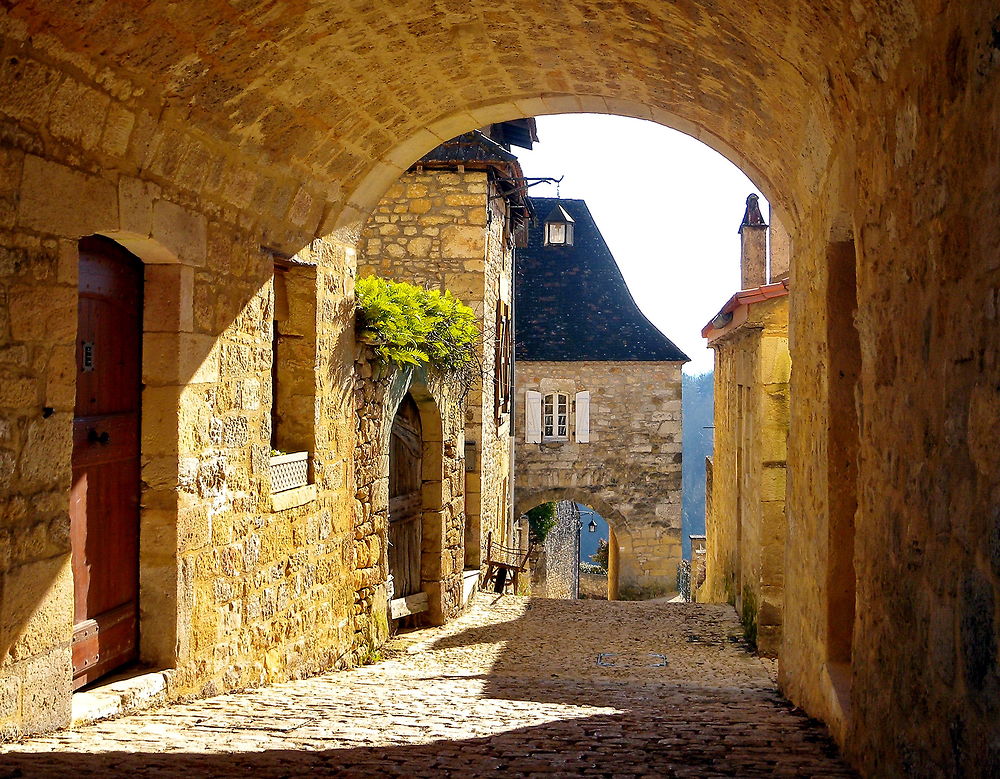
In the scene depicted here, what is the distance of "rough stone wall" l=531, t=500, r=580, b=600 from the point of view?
2156cm

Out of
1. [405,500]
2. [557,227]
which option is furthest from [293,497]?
[557,227]

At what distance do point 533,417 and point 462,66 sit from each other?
14.0 metres

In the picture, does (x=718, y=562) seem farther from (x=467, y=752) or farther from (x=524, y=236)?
(x=467, y=752)

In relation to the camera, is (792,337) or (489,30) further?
(792,337)

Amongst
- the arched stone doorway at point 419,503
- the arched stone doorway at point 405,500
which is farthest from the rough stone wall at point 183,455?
the arched stone doorway at point 419,503

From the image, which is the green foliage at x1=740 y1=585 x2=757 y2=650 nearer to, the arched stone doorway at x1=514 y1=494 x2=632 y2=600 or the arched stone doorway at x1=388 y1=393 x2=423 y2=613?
the arched stone doorway at x1=388 y1=393 x2=423 y2=613

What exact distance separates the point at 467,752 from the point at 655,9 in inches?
113

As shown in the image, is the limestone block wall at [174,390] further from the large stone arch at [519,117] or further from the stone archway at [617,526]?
the stone archway at [617,526]

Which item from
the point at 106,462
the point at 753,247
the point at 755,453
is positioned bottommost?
the point at 755,453

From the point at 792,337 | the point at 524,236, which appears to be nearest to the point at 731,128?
the point at 792,337

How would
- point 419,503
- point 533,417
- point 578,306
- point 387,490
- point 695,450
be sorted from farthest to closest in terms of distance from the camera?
point 695,450 < point 578,306 < point 533,417 < point 419,503 < point 387,490

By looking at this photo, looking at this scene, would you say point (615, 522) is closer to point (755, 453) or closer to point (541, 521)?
point (541, 521)

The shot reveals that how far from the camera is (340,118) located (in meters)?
5.13

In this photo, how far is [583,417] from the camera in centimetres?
1886
